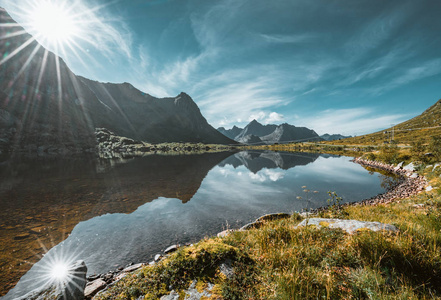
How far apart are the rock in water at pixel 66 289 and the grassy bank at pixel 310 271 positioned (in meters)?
1.03

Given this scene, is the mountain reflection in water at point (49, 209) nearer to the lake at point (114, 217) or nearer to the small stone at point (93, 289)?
the lake at point (114, 217)

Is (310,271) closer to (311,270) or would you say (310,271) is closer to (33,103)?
(311,270)

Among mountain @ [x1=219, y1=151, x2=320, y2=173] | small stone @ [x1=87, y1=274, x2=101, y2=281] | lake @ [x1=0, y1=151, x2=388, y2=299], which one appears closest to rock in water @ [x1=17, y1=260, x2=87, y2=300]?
small stone @ [x1=87, y1=274, x2=101, y2=281]

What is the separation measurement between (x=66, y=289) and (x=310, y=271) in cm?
604

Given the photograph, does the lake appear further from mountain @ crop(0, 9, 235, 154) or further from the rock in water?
mountain @ crop(0, 9, 235, 154)

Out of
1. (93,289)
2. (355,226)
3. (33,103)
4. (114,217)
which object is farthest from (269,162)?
(33,103)

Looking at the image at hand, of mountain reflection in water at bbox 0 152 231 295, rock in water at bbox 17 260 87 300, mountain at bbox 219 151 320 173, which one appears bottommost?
mountain at bbox 219 151 320 173

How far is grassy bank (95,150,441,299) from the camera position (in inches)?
135

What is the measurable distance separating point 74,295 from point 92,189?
20319mm

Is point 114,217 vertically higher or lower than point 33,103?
lower

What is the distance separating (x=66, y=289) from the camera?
4.52 m

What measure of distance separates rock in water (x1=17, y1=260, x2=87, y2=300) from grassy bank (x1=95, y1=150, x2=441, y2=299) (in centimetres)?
103

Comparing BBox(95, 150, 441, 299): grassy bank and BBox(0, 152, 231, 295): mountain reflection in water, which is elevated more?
BBox(95, 150, 441, 299): grassy bank

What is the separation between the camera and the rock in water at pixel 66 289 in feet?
14.0
